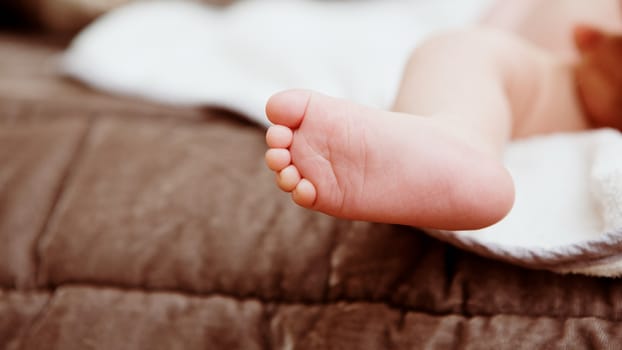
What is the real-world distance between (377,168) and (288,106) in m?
0.09

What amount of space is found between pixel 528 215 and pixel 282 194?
26cm

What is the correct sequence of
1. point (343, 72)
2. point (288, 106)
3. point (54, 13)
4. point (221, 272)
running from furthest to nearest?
point (54, 13) < point (343, 72) < point (221, 272) < point (288, 106)

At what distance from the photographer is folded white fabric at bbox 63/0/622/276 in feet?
1.66

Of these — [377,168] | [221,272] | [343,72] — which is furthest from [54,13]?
[377,168]

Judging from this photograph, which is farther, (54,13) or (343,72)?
(54,13)

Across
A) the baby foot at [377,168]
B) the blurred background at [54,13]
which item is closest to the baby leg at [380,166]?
the baby foot at [377,168]

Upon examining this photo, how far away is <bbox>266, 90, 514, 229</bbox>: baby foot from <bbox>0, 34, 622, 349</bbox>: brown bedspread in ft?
0.28

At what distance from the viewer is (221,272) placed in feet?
1.88

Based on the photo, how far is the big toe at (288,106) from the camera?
0.47 m

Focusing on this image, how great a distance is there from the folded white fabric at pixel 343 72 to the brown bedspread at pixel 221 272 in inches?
1.5

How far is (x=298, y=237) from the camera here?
592 millimetres

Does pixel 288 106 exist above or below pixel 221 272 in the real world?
above

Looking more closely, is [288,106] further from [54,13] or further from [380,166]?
[54,13]

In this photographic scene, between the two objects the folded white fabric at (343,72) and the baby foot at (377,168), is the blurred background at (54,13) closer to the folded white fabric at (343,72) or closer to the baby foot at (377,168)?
the folded white fabric at (343,72)
